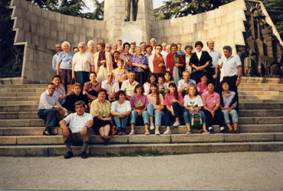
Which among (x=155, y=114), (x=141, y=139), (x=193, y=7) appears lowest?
(x=141, y=139)

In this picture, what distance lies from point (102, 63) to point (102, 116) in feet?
9.19

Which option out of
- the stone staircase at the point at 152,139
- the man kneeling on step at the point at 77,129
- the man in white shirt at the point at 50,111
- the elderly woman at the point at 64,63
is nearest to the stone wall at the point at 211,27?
the stone staircase at the point at 152,139

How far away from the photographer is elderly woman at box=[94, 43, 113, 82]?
10.4 meters

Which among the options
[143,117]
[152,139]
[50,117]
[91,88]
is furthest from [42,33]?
[152,139]

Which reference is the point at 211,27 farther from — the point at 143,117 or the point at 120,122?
the point at 120,122

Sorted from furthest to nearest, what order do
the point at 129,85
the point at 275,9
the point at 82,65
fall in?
the point at 275,9, the point at 82,65, the point at 129,85

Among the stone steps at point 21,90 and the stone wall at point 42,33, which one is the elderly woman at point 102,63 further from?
the stone wall at point 42,33

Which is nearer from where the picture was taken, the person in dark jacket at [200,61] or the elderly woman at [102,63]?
the person in dark jacket at [200,61]

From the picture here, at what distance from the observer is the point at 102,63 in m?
10.5

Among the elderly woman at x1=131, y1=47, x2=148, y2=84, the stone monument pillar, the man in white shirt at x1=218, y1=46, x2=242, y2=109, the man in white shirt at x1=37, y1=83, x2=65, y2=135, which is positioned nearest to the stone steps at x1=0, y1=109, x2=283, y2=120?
the man in white shirt at x1=218, y1=46, x2=242, y2=109

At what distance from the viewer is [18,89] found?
13.2m

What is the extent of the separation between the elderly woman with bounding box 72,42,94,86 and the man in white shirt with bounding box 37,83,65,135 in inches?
54.1

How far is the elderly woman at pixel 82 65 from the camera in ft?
32.2

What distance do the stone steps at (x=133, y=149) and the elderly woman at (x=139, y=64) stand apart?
3180 millimetres
